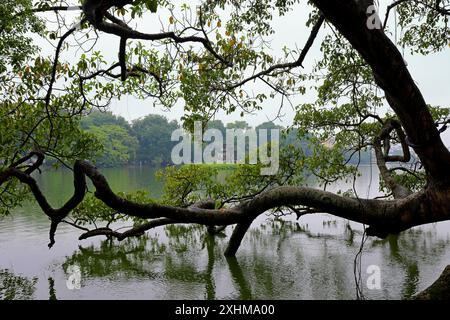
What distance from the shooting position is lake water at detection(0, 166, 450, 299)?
6.75m

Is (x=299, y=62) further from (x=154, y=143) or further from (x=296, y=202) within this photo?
(x=154, y=143)

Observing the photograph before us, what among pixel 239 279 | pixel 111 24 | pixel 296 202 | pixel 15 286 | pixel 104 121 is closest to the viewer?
pixel 111 24

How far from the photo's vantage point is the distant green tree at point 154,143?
52.4 metres

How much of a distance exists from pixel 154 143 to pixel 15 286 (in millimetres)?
46259

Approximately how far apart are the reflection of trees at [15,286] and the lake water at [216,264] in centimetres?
2

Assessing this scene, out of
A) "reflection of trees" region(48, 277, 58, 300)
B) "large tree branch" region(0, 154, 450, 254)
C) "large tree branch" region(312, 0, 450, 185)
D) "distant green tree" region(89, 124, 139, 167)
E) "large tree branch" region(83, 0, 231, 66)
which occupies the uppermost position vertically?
"distant green tree" region(89, 124, 139, 167)

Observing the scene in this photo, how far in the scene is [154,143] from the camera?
52.8 metres

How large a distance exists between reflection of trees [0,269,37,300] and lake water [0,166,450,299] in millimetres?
16

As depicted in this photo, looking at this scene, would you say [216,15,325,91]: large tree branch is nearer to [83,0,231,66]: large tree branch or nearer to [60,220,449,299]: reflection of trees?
[83,0,231,66]: large tree branch

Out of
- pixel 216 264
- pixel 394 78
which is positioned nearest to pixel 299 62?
pixel 394 78

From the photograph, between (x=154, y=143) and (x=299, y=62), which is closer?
(x=299, y=62)

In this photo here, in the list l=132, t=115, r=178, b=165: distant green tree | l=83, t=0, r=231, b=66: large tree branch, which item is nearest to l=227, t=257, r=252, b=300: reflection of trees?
l=83, t=0, r=231, b=66: large tree branch

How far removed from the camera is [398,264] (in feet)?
26.9
